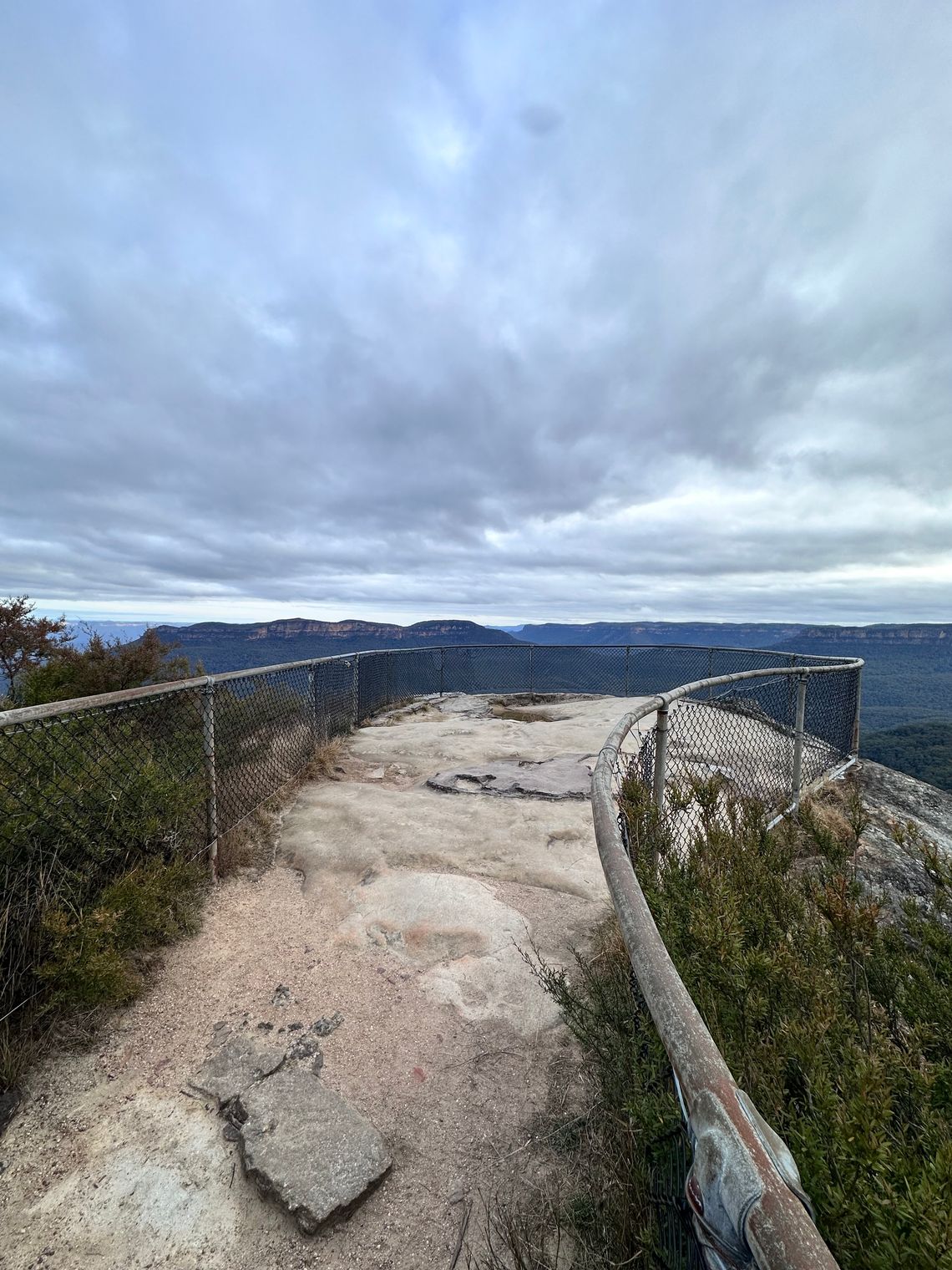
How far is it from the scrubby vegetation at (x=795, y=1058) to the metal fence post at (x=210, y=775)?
114 inches

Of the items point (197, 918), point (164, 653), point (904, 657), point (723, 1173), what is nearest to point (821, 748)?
point (197, 918)

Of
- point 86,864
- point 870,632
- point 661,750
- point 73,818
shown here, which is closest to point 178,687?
point 73,818

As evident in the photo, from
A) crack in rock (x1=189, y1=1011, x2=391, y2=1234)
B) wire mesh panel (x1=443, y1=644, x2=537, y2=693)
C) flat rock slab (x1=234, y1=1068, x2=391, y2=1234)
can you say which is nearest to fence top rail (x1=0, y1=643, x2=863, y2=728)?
crack in rock (x1=189, y1=1011, x2=391, y2=1234)

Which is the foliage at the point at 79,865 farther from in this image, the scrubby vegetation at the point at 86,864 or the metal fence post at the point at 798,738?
the metal fence post at the point at 798,738

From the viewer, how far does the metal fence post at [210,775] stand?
443 centimetres

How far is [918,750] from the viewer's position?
44844mm

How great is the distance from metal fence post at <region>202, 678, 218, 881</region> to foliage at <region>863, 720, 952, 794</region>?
127 ft

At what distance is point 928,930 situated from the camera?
2.50 metres

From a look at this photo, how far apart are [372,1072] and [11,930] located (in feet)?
6.31

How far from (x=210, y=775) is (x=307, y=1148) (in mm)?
2745

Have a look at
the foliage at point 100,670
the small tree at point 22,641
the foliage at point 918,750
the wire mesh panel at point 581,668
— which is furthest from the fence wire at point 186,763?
the foliage at point 918,750

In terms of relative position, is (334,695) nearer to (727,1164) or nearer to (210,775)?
(210,775)

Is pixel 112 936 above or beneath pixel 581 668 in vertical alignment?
beneath

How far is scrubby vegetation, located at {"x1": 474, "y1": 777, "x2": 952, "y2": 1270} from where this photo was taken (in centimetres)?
114
